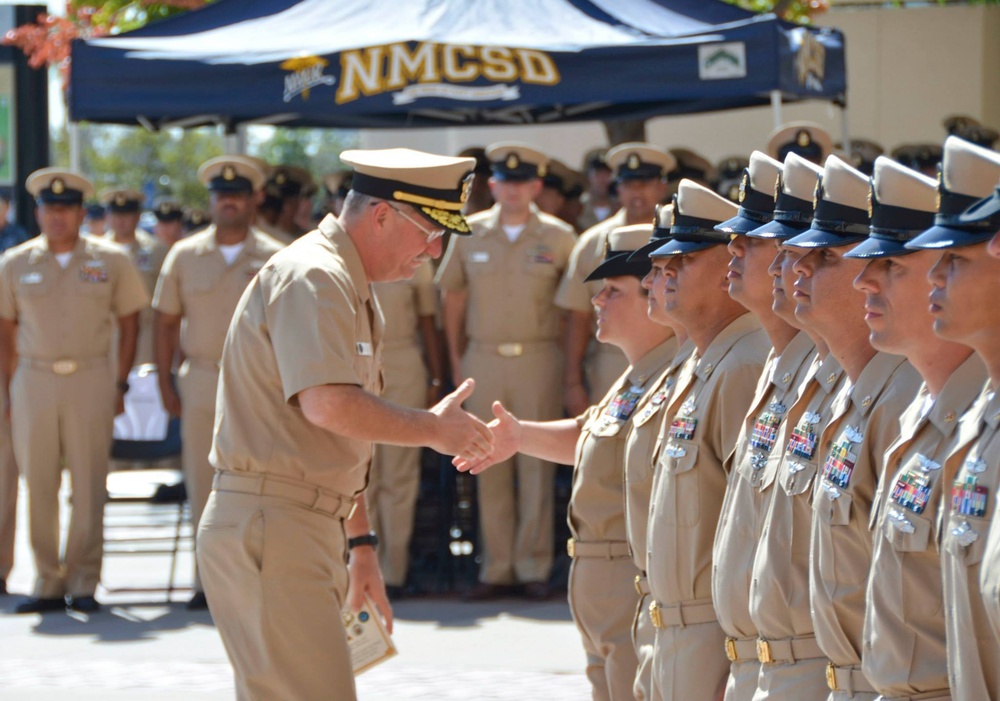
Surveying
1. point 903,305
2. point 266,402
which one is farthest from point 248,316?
point 903,305

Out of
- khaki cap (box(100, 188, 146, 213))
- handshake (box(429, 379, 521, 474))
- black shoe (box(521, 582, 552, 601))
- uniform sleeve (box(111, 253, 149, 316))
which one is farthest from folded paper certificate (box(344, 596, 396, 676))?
khaki cap (box(100, 188, 146, 213))

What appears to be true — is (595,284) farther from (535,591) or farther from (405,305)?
(535,591)

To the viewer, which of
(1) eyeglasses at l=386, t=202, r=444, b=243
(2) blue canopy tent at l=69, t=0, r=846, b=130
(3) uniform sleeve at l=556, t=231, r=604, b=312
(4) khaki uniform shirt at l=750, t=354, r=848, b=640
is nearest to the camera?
(4) khaki uniform shirt at l=750, t=354, r=848, b=640

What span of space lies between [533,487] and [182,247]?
244 cm

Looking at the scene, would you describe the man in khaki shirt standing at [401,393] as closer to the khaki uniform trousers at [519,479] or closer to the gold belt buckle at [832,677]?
the khaki uniform trousers at [519,479]

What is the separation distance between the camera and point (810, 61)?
9422 mm

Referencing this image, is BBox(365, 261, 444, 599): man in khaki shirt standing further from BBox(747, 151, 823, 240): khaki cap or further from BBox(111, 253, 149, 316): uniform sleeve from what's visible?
BBox(747, 151, 823, 240): khaki cap

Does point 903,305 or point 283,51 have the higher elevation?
point 283,51

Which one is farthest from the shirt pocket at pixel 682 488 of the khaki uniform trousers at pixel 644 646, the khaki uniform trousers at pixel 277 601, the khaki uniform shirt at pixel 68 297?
the khaki uniform shirt at pixel 68 297

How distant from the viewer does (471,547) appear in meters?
9.96

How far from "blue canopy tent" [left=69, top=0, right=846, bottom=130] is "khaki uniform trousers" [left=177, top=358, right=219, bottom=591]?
1521mm

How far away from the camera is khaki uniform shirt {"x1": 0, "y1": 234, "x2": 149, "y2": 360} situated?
29.7ft

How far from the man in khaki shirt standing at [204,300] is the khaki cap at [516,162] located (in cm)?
139

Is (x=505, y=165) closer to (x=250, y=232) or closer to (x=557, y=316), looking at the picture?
(x=557, y=316)
